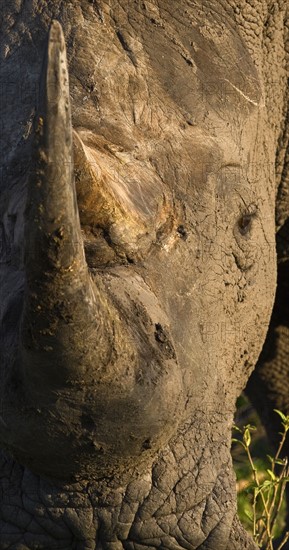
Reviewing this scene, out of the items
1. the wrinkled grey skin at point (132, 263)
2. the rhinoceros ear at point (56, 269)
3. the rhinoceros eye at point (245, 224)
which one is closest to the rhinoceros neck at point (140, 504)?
the wrinkled grey skin at point (132, 263)

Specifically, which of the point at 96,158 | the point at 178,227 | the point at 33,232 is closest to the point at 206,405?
the point at 178,227

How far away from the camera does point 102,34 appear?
13.0 feet

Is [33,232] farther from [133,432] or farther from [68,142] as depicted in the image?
[133,432]

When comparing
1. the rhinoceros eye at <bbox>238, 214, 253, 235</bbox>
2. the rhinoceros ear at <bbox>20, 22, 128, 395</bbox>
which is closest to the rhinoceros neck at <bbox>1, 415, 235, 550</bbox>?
the rhinoceros ear at <bbox>20, 22, 128, 395</bbox>

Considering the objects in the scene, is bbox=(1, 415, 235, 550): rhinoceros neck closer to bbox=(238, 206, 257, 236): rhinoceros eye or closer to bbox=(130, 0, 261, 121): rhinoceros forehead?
bbox=(238, 206, 257, 236): rhinoceros eye

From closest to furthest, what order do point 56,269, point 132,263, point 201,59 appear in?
point 56,269 → point 132,263 → point 201,59

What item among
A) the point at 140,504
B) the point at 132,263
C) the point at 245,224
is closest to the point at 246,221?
the point at 245,224

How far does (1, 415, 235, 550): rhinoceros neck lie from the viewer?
3.49m

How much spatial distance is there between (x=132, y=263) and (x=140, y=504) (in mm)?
600

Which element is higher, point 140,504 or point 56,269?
point 56,269

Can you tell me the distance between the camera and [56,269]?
288 cm

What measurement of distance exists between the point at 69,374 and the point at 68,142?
1.79 ft

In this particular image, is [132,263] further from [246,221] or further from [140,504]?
[246,221]

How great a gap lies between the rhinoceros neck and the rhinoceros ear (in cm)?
48
